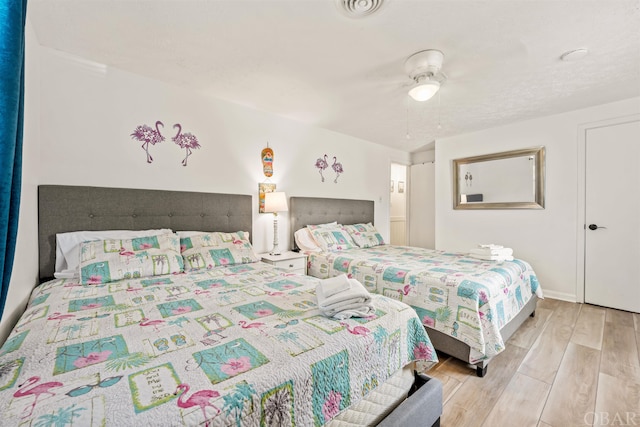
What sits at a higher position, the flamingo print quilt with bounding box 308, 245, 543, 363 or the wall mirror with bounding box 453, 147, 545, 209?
the wall mirror with bounding box 453, 147, 545, 209

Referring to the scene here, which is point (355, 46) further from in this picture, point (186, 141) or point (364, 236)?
point (364, 236)

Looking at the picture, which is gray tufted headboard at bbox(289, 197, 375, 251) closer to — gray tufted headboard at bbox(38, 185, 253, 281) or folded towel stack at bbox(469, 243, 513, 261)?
gray tufted headboard at bbox(38, 185, 253, 281)

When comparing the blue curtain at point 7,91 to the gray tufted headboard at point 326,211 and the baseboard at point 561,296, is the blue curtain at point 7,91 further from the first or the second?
the baseboard at point 561,296

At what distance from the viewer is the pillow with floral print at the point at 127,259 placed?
68.9 inches

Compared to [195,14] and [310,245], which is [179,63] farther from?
[310,245]

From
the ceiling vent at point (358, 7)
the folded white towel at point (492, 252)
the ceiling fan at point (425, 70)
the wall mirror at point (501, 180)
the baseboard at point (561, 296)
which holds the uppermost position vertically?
the ceiling vent at point (358, 7)

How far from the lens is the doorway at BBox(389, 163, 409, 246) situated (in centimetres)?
547

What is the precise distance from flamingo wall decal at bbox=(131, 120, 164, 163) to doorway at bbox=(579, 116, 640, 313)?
15.1 feet

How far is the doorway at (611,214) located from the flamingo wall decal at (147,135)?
15.1ft

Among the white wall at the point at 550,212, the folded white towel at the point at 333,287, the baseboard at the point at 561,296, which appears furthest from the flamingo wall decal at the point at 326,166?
the baseboard at the point at 561,296

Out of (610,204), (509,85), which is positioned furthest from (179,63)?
(610,204)

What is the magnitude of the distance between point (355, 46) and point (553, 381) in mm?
2632

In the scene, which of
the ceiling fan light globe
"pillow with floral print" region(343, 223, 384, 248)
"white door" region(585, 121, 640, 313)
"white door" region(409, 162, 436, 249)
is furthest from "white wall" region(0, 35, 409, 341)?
"white door" region(585, 121, 640, 313)

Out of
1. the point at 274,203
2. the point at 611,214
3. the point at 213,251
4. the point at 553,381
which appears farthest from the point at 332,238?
the point at 611,214
